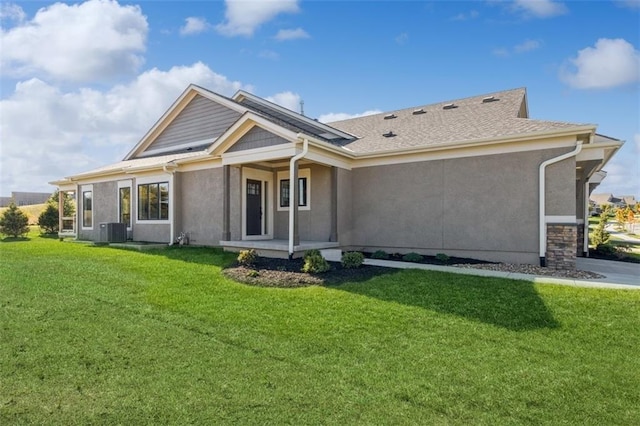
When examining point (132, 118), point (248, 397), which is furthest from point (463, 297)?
point (132, 118)

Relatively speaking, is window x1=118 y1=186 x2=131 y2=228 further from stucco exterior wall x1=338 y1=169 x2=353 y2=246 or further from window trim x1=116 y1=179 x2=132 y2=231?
stucco exterior wall x1=338 y1=169 x2=353 y2=246

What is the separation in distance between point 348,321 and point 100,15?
9.49 m

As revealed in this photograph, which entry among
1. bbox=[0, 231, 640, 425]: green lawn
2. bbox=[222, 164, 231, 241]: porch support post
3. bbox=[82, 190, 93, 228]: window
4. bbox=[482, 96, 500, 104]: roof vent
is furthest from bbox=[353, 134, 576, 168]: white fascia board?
bbox=[82, 190, 93, 228]: window

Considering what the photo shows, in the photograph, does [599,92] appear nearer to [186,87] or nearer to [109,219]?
[186,87]

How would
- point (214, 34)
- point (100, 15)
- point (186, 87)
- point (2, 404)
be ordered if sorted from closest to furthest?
point (2, 404) < point (100, 15) < point (214, 34) < point (186, 87)

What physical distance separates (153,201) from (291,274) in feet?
29.5

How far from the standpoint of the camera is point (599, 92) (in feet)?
40.9

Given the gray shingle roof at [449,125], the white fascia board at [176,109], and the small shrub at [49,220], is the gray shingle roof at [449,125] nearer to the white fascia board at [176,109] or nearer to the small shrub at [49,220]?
the white fascia board at [176,109]

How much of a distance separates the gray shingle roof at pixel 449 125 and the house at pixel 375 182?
8 cm

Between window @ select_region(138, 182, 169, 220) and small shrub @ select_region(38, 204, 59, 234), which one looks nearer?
window @ select_region(138, 182, 169, 220)

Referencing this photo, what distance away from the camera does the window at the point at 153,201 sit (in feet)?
47.3

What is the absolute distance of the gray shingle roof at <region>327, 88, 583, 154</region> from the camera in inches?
412

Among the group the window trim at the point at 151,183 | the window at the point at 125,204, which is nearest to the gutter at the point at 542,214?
the window trim at the point at 151,183

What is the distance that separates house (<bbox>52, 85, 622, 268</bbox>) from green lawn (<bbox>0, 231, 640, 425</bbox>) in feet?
10.3
